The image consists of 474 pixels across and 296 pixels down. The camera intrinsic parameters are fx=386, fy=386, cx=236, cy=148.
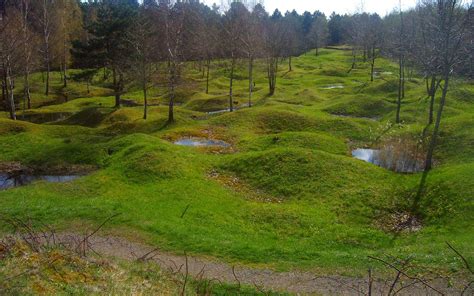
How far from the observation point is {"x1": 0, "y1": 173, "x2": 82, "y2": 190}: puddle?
101 feet

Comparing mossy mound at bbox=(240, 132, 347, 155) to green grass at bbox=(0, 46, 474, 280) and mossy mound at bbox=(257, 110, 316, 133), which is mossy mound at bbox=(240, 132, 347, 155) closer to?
green grass at bbox=(0, 46, 474, 280)

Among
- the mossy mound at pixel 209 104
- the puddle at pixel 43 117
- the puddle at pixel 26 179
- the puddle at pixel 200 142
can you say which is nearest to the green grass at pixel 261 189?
the puddle at pixel 200 142

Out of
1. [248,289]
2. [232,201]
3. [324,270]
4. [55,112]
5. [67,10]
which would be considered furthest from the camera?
[67,10]

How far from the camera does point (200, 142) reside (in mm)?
40969

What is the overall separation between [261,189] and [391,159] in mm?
13447

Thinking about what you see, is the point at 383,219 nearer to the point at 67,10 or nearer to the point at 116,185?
the point at 116,185

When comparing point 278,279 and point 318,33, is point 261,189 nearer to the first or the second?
point 278,279

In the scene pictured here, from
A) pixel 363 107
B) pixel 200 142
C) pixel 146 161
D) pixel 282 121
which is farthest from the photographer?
pixel 363 107

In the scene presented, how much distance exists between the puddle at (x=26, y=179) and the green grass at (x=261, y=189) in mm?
2618

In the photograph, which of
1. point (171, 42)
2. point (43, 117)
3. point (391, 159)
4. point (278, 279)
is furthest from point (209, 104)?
point (278, 279)

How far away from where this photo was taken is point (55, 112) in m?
59.0

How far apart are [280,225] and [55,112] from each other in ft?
158

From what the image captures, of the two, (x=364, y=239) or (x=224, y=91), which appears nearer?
(x=364, y=239)

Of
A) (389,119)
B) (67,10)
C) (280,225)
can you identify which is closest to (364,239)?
(280,225)
